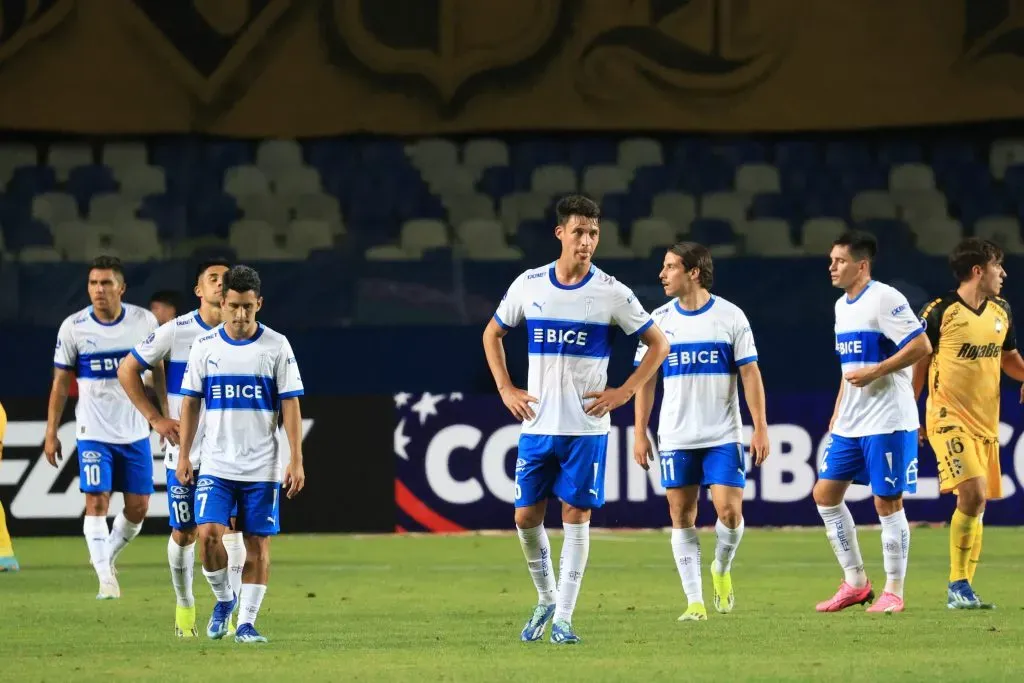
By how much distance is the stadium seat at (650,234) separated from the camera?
21188 millimetres

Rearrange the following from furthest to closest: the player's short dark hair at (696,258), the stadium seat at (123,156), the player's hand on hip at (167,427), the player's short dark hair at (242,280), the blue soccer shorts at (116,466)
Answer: the stadium seat at (123,156)
the blue soccer shorts at (116,466)
the player's short dark hair at (696,258)
the player's hand on hip at (167,427)
the player's short dark hair at (242,280)

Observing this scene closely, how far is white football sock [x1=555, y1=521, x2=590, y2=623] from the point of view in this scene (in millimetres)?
8836

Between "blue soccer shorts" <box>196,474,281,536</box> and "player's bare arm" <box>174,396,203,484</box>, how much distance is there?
0.65 feet

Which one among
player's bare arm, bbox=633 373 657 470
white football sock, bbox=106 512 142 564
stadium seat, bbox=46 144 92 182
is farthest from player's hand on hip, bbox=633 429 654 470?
stadium seat, bbox=46 144 92 182

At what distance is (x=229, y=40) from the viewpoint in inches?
847

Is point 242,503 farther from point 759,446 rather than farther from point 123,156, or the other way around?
point 123,156

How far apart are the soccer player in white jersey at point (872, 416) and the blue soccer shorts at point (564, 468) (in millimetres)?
2362

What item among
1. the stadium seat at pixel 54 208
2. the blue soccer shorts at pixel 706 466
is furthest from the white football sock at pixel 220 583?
the stadium seat at pixel 54 208

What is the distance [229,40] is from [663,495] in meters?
8.07

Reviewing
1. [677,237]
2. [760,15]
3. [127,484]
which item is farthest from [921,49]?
[127,484]

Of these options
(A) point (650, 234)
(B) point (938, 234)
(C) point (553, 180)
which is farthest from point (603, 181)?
(B) point (938, 234)

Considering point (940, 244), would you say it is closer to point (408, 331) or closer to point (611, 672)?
point (408, 331)

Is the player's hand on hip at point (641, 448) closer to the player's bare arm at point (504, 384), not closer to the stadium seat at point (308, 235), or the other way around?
the player's bare arm at point (504, 384)

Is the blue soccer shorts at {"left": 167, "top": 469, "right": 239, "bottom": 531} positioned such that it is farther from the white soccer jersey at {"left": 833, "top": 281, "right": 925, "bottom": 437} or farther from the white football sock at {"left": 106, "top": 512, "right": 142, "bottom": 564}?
the white soccer jersey at {"left": 833, "top": 281, "right": 925, "bottom": 437}
